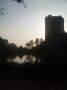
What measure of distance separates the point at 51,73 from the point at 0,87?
669 centimetres

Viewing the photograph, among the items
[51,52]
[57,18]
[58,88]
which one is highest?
[57,18]

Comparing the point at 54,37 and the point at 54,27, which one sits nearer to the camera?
the point at 54,37

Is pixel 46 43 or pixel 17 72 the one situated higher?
pixel 46 43

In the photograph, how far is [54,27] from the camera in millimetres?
65438

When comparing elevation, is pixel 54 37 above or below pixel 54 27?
below

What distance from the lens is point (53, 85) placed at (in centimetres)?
1544

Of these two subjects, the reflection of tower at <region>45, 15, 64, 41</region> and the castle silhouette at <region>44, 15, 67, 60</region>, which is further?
the reflection of tower at <region>45, 15, 64, 41</region>

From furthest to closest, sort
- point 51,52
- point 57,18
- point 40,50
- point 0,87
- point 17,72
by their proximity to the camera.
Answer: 1. point 57,18
2. point 40,50
3. point 51,52
4. point 17,72
5. point 0,87

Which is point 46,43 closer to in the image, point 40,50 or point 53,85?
point 40,50

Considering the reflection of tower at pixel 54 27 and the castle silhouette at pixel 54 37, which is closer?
the castle silhouette at pixel 54 37

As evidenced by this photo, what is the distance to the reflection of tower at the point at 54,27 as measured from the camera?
63278 mm

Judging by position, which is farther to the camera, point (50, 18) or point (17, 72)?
point (50, 18)

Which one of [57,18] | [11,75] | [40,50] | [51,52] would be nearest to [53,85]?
[11,75]

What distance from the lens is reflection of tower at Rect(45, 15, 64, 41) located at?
208ft
